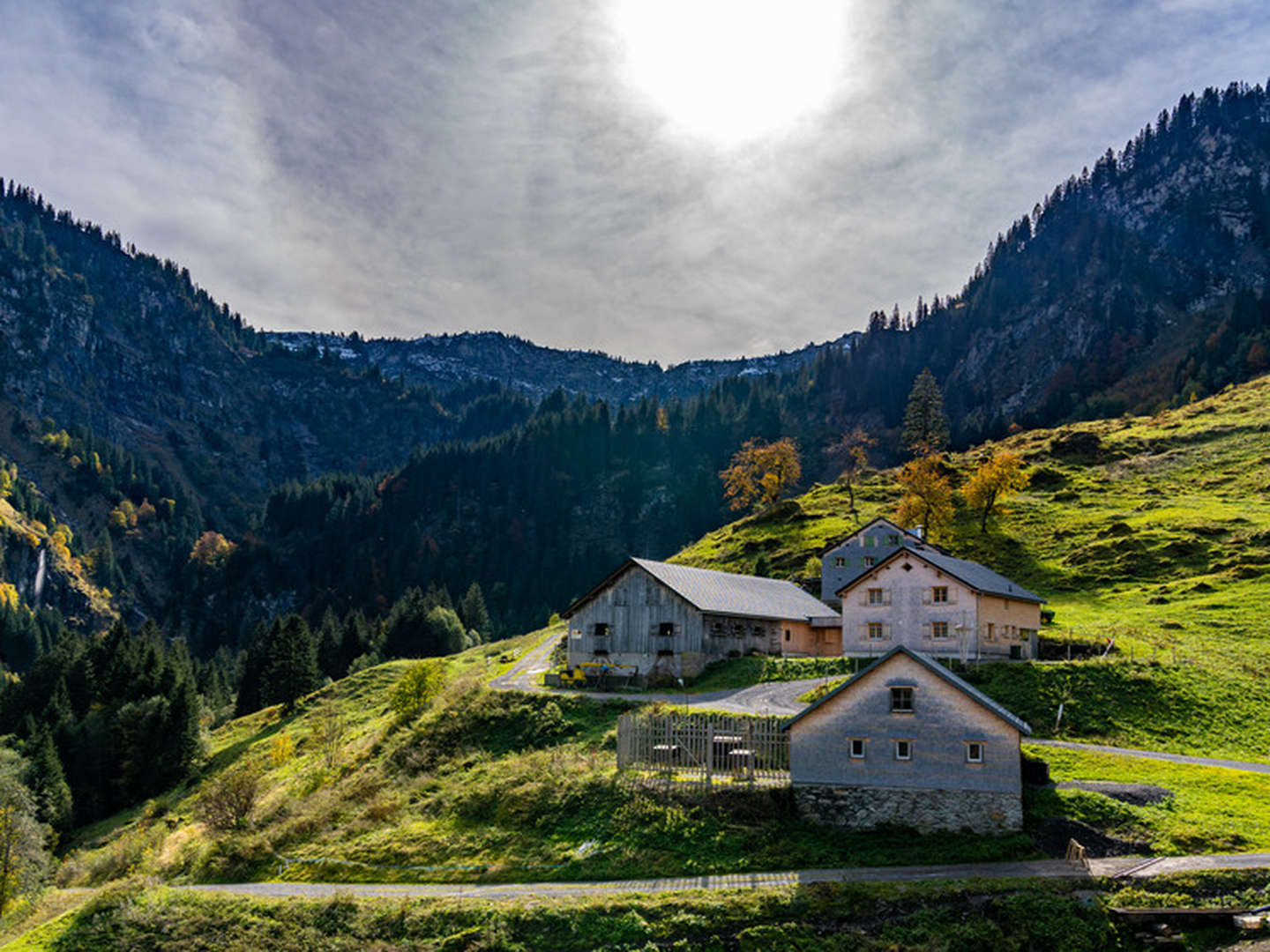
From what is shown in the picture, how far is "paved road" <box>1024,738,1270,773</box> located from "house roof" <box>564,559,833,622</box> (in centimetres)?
2629

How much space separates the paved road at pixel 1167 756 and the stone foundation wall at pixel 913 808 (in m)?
8.77

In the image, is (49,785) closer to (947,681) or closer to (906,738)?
(906,738)

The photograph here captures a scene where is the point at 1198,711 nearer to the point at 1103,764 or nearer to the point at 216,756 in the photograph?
the point at 1103,764

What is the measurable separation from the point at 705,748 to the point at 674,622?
24084mm

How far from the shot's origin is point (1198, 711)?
42812mm

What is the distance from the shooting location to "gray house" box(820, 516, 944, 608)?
3179 inches

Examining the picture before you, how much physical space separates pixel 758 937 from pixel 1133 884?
1216cm

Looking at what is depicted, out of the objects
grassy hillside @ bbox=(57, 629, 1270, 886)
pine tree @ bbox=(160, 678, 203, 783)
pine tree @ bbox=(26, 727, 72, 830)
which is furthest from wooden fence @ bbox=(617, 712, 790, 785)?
pine tree @ bbox=(160, 678, 203, 783)

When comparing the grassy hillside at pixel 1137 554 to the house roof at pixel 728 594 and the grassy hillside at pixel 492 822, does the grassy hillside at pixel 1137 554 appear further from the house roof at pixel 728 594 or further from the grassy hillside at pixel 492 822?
the house roof at pixel 728 594

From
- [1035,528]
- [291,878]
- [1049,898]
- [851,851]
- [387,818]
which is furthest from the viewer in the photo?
[1035,528]

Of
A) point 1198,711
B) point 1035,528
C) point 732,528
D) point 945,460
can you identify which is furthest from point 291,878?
point 945,460

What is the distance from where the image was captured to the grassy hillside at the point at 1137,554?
4338cm

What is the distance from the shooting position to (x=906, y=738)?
34.1 metres

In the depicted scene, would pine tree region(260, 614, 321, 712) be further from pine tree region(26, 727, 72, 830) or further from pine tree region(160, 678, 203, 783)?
pine tree region(26, 727, 72, 830)
